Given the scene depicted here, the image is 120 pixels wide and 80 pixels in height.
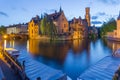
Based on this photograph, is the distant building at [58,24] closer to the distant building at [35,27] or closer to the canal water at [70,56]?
the distant building at [35,27]

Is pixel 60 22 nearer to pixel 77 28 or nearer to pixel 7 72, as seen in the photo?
pixel 77 28

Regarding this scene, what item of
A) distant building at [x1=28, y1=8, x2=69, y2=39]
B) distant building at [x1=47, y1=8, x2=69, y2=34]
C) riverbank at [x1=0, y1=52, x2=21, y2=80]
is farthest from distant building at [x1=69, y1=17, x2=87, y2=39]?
riverbank at [x1=0, y1=52, x2=21, y2=80]

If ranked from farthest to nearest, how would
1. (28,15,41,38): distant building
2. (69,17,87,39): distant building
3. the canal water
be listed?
(28,15,41,38): distant building < (69,17,87,39): distant building < the canal water

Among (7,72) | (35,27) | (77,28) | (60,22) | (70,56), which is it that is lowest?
(70,56)

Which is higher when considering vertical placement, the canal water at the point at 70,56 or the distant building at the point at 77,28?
the distant building at the point at 77,28

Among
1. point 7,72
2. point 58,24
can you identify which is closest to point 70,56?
point 7,72

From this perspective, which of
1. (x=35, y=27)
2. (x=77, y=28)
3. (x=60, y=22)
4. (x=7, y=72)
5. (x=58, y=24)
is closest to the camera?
(x=7, y=72)

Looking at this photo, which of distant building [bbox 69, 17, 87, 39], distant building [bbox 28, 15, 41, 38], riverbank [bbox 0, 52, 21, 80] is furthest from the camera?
distant building [bbox 28, 15, 41, 38]

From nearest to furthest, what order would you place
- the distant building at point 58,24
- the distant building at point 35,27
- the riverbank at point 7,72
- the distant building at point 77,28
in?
the riverbank at point 7,72 < the distant building at point 58,24 < the distant building at point 77,28 < the distant building at point 35,27

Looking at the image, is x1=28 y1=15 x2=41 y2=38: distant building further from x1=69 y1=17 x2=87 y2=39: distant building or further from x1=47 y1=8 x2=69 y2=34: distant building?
x1=69 y1=17 x2=87 y2=39: distant building

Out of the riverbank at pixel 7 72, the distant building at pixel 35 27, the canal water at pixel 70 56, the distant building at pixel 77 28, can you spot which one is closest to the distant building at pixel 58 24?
the distant building at pixel 35 27

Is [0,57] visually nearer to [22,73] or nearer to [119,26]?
[22,73]

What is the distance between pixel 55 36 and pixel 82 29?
24443 mm

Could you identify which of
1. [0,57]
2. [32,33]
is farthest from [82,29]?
[0,57]
